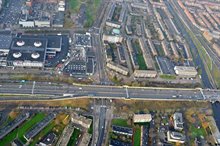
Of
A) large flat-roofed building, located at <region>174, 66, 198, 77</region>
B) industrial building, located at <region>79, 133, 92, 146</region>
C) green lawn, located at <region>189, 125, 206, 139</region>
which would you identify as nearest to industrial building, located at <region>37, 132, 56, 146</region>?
industrial building, located at <region>79, 133, 92, 146</region>

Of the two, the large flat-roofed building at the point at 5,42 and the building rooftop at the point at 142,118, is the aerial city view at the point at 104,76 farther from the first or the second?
the large flat-roofed building at the point at 5,42

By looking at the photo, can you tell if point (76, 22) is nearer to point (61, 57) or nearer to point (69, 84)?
point (61, 57)

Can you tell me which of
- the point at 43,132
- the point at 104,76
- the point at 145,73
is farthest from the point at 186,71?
the point at 43,132

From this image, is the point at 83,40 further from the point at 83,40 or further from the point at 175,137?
the point at 175,137

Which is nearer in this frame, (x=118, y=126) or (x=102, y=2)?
(x=118, y=126)

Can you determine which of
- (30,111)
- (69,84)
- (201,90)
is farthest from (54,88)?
(201,90)

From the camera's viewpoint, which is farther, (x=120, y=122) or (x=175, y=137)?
(x=120, y=122)
